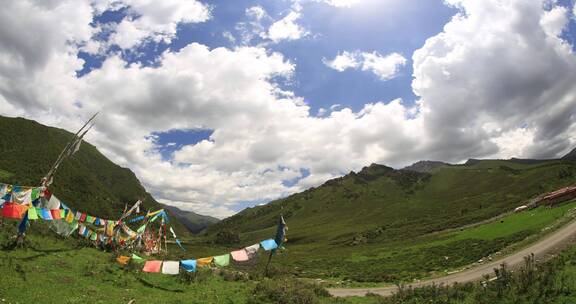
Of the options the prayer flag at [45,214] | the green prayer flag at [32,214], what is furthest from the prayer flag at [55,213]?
the green prayer flag at [32,214]

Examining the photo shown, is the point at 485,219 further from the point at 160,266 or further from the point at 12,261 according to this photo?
the point at 12,261

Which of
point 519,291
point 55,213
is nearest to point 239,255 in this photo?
point 55,213

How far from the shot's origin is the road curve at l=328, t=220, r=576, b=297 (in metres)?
35.1

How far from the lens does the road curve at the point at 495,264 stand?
35.1 meters

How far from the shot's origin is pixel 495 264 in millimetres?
39312

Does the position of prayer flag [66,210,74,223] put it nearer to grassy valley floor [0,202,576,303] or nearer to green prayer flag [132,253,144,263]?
grassy valley floor [0,202,576,303]

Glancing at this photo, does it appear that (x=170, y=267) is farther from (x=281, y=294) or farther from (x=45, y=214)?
(x=45, y=214)

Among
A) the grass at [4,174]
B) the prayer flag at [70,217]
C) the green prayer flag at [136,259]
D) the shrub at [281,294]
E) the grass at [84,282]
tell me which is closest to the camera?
the grass at [84,282]

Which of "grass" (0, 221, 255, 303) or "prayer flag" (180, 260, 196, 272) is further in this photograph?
"prayer flag" (180, 260, 196, 272)

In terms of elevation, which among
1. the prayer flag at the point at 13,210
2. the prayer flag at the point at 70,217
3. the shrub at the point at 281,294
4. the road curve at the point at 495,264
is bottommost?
the road curve at the point at 495,264

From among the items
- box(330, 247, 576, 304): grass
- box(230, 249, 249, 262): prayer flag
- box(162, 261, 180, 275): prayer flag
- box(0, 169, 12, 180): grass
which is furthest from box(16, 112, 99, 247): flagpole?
box(0, 169, 12, 180): grass

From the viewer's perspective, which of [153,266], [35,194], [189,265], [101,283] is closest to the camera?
[101,283]

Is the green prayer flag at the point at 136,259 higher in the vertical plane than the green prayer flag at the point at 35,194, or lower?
lower

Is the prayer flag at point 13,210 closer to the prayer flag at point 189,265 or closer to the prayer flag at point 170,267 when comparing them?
the prayer flag at point 170,267
